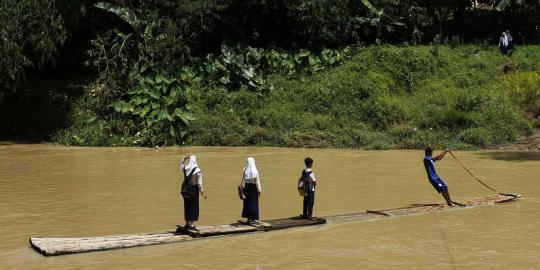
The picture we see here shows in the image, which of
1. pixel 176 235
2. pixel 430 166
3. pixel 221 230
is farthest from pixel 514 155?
pixel 176 235

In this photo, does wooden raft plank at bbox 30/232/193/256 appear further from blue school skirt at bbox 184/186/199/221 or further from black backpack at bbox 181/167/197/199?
black backpack at bbox 181/167/197/199

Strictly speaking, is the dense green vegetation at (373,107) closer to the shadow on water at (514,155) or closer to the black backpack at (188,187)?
the shadow on water at (514,155)

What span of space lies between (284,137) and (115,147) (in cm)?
588

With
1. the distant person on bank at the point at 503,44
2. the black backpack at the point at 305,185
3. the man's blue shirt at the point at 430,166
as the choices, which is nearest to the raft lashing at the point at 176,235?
the black backpack at the point at 305,185

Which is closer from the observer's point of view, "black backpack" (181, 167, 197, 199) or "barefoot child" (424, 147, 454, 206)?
"black backpack" (181, 167, 197, 199)

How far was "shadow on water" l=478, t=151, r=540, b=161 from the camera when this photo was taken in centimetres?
1831

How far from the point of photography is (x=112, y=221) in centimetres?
1141

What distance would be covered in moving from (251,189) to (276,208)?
270 cm

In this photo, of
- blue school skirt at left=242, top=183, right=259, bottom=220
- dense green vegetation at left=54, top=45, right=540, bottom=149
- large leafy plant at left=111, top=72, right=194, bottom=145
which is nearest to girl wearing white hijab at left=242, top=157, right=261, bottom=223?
blue school skirt at left=242, top=183, right=259, bottom=220

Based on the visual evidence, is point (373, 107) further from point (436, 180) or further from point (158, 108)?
point (436, 180)

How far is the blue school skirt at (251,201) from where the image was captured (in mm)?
9891

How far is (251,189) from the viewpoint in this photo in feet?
32.4

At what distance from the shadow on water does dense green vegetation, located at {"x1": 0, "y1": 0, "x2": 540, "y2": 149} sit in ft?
4.22

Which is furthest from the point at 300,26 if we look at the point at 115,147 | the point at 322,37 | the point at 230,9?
the point at 115,147
